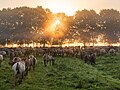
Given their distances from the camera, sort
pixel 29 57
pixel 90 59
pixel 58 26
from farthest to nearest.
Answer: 1. pixel 58 26
2. pixel 90 59
3. pixel 29 57

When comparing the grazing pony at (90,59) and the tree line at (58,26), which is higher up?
the tree line at (58,26)

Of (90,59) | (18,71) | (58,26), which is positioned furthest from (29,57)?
(58,26)

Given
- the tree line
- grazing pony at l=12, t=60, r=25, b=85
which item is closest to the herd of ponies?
grazing pony at l=12, t=60, r=25, b=85

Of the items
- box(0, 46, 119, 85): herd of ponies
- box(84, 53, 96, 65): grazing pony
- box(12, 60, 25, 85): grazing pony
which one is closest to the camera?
box(12, 60, 25, 85): grazing pony

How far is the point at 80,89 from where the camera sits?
27391mm

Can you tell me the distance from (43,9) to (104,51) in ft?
186

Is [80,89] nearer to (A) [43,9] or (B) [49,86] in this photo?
(B) [49,86]

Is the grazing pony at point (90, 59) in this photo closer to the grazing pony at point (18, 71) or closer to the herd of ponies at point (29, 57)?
the herd of ponies at point (29, 57)

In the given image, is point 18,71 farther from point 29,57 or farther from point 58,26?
point 58,26

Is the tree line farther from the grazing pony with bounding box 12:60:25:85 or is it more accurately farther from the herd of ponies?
the grazing pony with bounding box 12:60:25:85

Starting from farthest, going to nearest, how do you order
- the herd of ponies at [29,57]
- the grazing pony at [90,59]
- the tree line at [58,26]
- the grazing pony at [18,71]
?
the tree line at [58,26], the grazing pony at [90,59], the herd of ponies at [29,57], the grazing pony at [18,71]

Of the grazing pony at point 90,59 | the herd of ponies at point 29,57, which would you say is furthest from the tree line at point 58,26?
the grazing pony at point 90,59

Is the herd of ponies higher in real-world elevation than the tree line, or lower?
lower

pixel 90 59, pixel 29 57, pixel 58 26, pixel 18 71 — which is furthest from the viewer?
pixel 58 26
